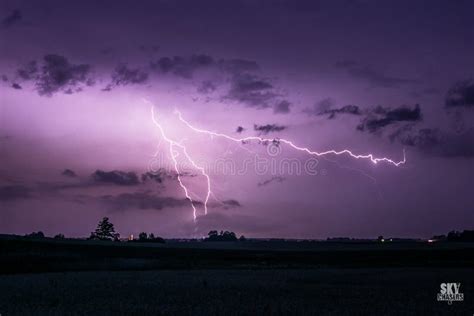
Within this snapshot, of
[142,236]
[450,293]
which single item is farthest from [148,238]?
[450,293]

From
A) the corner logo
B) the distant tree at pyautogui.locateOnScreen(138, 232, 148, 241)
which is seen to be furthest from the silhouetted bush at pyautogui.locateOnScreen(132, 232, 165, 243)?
the corner logo

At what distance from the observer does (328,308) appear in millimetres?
22547

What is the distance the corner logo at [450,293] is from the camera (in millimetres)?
24861

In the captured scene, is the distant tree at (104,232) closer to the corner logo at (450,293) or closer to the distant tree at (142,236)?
the distant tree at (142,236)

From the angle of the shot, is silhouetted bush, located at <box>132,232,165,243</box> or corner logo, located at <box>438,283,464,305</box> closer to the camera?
corner logo, located at <box>438,283,464,305</box>

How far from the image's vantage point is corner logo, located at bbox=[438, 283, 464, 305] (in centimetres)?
2486

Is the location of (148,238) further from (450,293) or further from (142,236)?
(450,293)

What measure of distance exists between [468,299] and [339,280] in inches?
499

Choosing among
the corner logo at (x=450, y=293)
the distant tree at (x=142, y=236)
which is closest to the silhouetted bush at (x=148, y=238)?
the distant tree at (x=142, y=236)

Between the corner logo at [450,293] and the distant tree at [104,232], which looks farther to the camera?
the distant tree at [104,232]

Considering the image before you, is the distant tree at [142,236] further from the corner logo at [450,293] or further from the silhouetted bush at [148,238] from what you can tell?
the corner logo at [450,293]

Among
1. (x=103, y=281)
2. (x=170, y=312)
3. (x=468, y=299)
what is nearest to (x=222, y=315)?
(x=170, y=312)

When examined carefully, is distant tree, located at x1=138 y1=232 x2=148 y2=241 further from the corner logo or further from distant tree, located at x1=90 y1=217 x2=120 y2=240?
the corner logo

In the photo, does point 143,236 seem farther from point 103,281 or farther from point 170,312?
point 170,312
